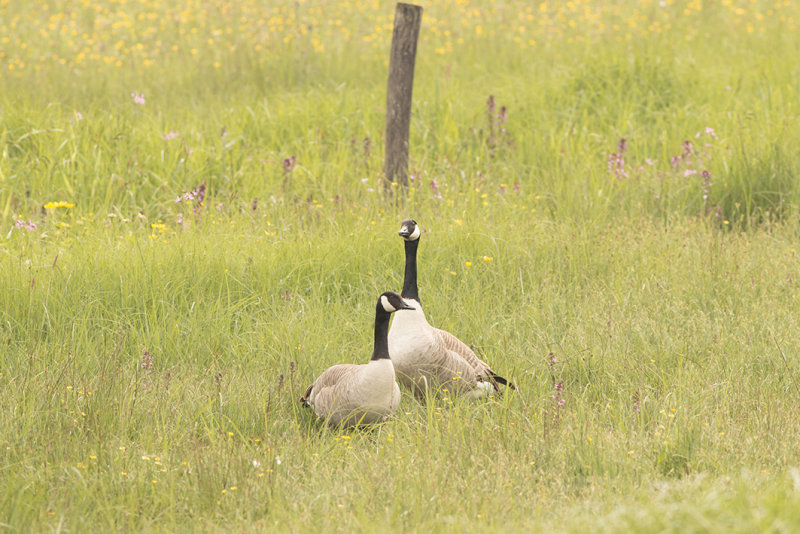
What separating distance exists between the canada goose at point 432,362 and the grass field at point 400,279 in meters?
0.13

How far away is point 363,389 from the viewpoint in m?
4.48

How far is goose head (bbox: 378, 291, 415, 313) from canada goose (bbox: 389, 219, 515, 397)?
220mm

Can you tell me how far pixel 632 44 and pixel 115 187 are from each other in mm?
7101

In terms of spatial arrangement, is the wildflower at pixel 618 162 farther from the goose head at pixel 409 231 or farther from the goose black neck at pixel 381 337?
the goose black neck at pixel 381 337

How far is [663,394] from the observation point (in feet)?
15.9

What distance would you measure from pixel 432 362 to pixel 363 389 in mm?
595

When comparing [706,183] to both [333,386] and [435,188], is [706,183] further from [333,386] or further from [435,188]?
[333,386]

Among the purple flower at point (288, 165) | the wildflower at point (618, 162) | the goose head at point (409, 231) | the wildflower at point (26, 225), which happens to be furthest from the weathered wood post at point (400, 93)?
the wildflower at point (26, 225)

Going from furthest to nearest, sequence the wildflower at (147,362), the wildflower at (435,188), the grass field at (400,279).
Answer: the wildflower at (435,188) < the wildflower at (147,362) < the grass field at (400,279)

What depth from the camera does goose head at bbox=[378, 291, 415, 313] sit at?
473 centimetres

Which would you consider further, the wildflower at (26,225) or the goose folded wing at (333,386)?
the wildflower at (26,225)

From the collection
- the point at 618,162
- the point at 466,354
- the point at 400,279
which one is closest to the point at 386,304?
the point at 466,354

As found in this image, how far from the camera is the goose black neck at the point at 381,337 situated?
4625mm

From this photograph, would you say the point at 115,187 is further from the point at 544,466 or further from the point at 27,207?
the point at 544,466
